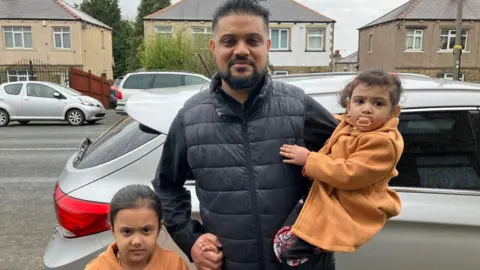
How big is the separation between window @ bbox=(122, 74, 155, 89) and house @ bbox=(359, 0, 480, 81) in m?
23.4

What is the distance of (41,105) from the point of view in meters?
13.8

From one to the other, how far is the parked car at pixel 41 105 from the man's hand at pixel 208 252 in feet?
44.1

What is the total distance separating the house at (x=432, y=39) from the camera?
31.9m

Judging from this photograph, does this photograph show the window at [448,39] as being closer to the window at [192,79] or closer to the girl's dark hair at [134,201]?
the window at [192,79]

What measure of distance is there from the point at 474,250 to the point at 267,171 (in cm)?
123

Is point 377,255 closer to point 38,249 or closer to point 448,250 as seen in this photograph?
point 448,250

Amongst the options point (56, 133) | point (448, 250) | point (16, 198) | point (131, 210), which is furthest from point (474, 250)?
point (56, 133)

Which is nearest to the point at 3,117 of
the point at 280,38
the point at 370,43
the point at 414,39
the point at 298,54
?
the point at 280,38

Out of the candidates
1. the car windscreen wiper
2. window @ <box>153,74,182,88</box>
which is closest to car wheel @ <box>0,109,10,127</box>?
window @ <box>153,74,182,88</box>

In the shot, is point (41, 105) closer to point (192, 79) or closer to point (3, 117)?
point (3, 117)

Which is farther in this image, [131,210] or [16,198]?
[16,198]

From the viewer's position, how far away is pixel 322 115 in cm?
161

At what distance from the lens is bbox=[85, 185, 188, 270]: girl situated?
1.67 meters

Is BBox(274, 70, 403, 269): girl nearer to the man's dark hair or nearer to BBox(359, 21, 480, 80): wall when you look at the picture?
the man's dark hair
